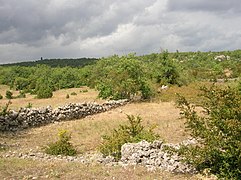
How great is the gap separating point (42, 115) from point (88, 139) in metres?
6.23

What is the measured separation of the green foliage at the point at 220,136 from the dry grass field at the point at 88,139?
1.90 ft

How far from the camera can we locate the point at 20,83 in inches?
2399

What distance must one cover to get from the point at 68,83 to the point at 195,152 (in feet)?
180

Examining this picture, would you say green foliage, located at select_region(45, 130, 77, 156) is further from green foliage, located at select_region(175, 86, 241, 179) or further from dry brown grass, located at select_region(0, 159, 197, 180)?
green foliage, located at select_region(175, 86, 241, 179)

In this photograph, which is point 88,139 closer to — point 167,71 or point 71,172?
point 71,172

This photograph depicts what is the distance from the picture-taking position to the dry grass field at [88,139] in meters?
9.33

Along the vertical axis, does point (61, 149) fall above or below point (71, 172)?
below

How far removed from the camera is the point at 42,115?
2211 cm

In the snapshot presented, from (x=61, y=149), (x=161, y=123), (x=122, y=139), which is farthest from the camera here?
(x=161, y=123)

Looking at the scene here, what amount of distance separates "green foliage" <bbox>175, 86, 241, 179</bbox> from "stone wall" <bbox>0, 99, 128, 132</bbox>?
44.9 ft

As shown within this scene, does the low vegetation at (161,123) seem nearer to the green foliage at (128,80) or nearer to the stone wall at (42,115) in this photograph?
the green foliage at (128,80)

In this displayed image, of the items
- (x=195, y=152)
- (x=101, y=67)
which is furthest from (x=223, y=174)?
(x=101, y=67)

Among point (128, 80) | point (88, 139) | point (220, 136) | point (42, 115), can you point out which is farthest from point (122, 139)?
point (128, 80)

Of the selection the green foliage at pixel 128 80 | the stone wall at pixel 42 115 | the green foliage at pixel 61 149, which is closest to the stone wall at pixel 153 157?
the green foliage at pixel 61 149
